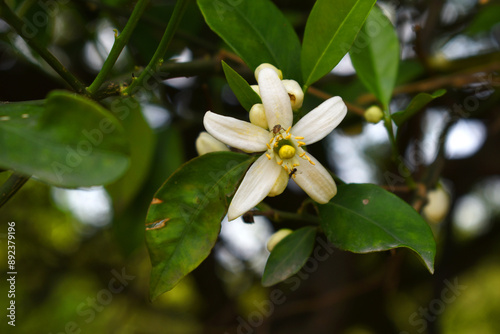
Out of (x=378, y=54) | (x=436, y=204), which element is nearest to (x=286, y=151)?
(x=378, y=54)

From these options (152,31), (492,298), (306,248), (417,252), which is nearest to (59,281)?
(152,31)

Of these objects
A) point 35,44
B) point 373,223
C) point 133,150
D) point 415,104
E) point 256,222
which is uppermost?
point 35,44

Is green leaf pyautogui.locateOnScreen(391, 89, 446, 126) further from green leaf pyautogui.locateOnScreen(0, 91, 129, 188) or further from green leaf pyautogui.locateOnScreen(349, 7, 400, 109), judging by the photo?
green leaf pyautogui.locateOnScreen(0, 91, 129, 188)

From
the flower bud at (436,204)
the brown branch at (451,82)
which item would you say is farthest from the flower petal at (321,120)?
the brown branch at (451,82)

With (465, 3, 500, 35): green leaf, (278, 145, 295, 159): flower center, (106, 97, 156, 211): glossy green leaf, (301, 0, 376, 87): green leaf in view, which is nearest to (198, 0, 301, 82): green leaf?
(301, 0, 376, 87): green leaf

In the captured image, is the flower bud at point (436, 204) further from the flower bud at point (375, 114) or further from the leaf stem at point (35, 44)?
the leaf stem at point (35, 44)

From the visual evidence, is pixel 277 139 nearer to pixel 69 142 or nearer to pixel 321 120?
pixel 321 120
